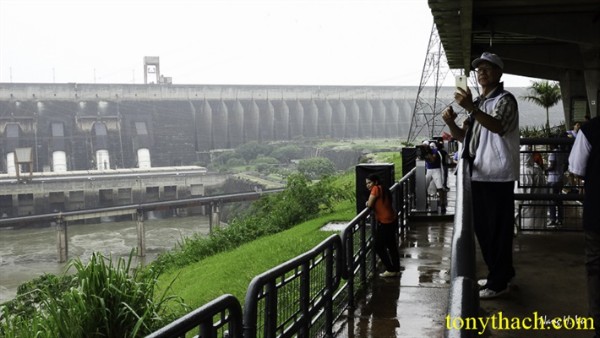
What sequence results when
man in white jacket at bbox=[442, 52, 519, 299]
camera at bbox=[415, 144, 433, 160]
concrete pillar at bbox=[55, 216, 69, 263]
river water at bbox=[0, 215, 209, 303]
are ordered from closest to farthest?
1. man in white jacket at bbox=[442, 52, 519, 299]
2. camera at bbox=[415, 144, 433, 160]
3. river water at bbox=[0, 215, 209, 303]
4. concrete pillar at bbox=[55, 216, 69, 263]

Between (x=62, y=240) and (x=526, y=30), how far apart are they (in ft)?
159

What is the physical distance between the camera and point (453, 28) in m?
11.9

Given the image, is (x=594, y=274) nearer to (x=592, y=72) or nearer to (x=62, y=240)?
(x=592, y=72)

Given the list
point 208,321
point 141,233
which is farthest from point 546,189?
point 141,233

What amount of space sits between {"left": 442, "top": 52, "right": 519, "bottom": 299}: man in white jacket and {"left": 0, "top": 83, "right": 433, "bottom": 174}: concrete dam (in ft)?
274

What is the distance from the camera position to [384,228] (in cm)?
639

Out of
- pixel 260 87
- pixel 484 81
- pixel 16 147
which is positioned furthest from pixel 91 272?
pixel 260 87

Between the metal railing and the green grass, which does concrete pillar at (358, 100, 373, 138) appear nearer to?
the green grass

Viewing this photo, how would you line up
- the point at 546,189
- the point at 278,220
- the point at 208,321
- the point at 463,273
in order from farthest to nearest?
the point at 278,220 → the point at 546,189 → the point at 208,321 → the point at 463,273

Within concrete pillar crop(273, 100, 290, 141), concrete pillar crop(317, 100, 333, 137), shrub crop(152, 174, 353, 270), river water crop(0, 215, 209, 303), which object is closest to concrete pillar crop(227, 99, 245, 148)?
concrete pillar crop(273, 100, 290, 141)

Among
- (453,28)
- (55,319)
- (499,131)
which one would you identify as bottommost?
(55,319)

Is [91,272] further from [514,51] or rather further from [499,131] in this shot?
[514,51]

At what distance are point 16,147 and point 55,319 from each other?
85.5m

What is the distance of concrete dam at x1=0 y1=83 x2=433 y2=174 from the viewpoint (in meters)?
86.8
